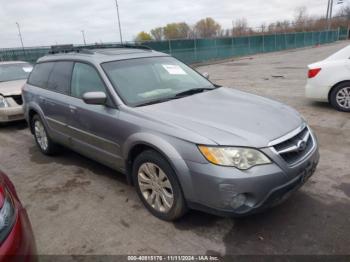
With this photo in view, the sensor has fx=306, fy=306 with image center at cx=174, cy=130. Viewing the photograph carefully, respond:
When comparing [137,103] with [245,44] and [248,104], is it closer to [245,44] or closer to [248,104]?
[248,104]

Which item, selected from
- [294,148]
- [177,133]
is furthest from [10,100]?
[294,148]

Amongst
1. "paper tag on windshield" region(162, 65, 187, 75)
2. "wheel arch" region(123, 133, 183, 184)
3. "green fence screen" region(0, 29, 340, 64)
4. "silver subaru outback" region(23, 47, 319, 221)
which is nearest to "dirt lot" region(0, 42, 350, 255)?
"silver subaru outback" region(23, 47, 319, 221)

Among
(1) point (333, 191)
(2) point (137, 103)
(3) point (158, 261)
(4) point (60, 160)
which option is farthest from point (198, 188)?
(4) point (60, 160)

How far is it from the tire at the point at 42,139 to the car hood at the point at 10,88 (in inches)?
89.3

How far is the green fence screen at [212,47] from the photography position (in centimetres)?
1784

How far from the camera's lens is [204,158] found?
250 cm

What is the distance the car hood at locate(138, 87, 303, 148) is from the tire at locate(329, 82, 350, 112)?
3796 mm

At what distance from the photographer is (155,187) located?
3.02 metres

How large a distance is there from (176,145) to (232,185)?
0.59 m

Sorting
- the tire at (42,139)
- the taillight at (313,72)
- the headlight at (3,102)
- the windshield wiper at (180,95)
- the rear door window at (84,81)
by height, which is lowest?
the tire at (42,139)

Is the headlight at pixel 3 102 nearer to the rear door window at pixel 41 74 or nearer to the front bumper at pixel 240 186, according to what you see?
the rear door window at pixel 41 74

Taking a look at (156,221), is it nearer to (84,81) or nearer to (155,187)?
(155,187)

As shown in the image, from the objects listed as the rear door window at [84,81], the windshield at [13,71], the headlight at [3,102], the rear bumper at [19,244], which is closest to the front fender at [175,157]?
the rear door window at [84,81]

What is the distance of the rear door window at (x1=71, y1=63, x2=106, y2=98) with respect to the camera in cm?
359
